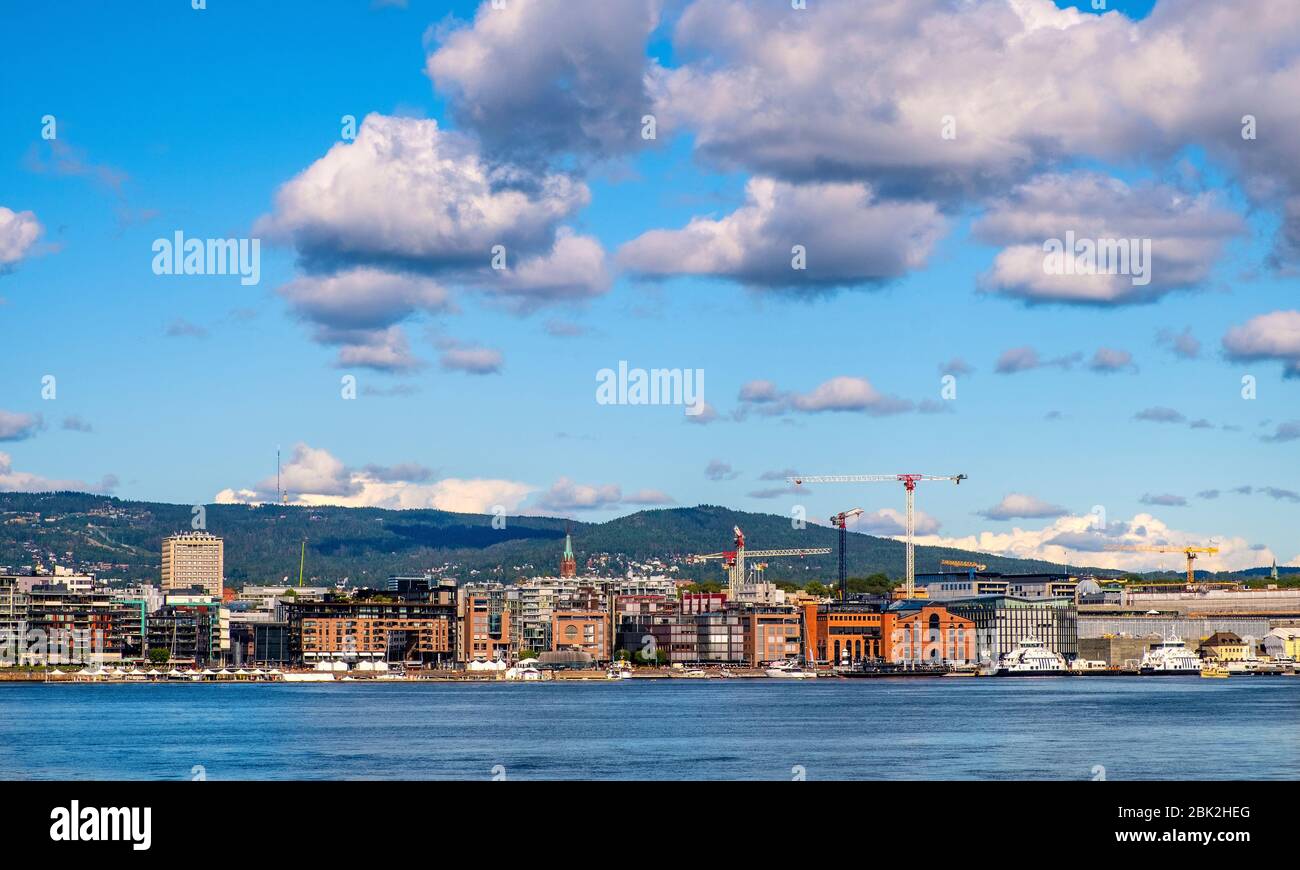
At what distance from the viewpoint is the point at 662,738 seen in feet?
143

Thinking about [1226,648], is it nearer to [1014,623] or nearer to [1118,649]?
[1118,649]

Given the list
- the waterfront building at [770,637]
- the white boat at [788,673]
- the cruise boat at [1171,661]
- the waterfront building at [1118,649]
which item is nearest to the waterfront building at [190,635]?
the waterfront building at [770,637]

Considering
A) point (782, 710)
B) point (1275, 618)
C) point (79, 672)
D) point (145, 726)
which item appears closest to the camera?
point (145, 726)

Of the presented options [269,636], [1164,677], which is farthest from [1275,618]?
[269,636]

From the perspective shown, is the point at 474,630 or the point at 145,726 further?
the point at 474,630

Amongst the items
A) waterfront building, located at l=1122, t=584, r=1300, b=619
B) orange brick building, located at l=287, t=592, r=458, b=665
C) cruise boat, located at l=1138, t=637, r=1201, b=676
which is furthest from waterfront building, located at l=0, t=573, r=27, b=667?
waterfront building, located at l=1122, t=584, r=1300, b=619

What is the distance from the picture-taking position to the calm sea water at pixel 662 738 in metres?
32.6

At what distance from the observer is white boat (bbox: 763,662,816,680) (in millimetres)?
129875

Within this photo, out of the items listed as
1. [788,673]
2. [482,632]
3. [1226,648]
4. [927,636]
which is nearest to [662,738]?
[788,673]

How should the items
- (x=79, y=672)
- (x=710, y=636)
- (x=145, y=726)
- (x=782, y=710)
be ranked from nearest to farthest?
(x=145, y=726) < (x=782, y=710) < (x=79, y=672) < (x=710, y=636)
